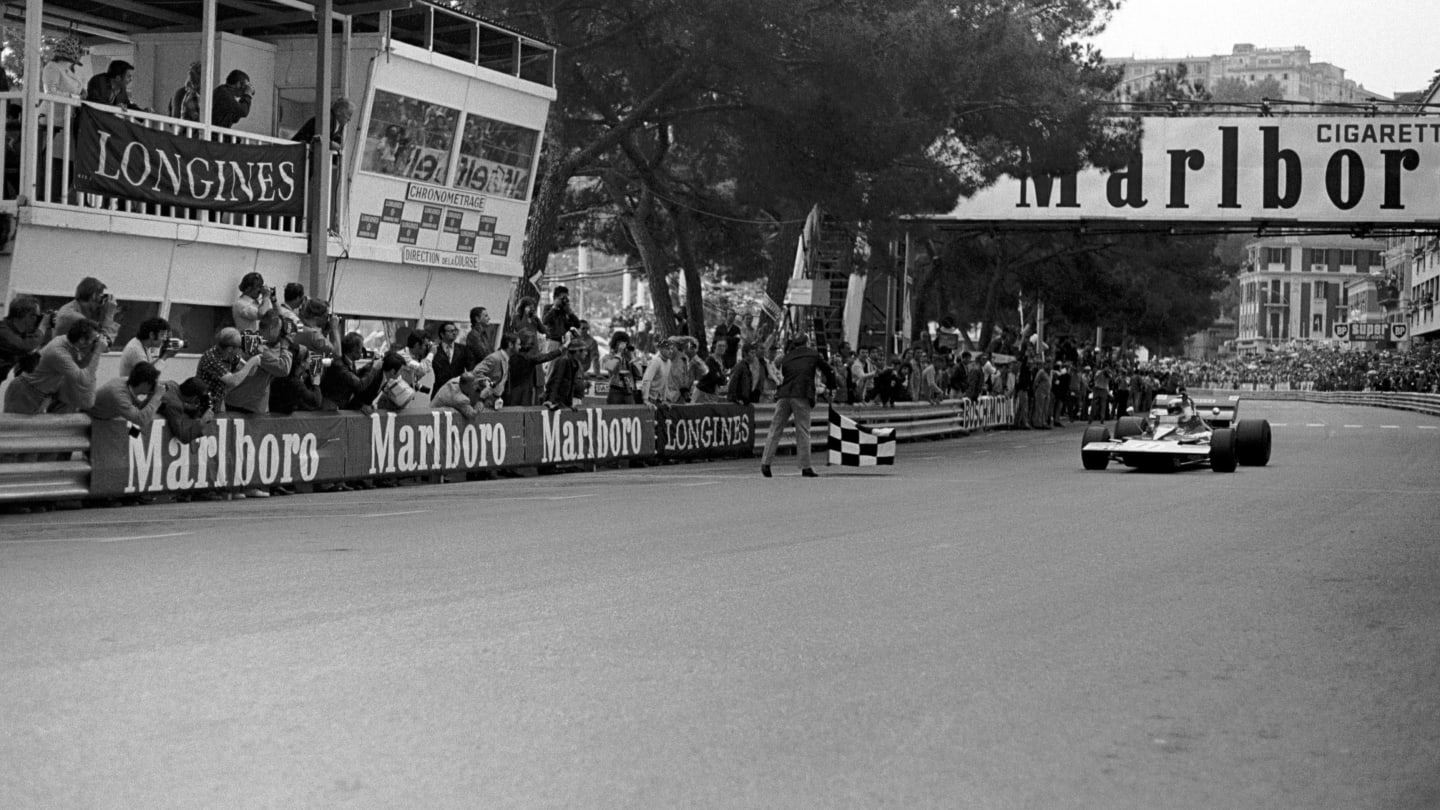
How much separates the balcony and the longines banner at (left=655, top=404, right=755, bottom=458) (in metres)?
5.80

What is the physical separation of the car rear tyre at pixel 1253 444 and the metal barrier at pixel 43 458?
14109 mm

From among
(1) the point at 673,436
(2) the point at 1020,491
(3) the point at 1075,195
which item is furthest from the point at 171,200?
(3) the point at 1075,195

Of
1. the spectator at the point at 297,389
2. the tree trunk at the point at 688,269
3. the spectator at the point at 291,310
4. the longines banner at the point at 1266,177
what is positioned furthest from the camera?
the longines banner at the point at 1266,177

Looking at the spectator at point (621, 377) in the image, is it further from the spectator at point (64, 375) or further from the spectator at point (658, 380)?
the spectator at point (64, 375)

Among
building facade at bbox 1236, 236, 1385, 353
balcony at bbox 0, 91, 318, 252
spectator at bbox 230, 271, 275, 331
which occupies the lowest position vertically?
spectator at bbox 230, 271, 275, 331

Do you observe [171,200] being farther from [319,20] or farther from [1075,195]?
[1075,195]

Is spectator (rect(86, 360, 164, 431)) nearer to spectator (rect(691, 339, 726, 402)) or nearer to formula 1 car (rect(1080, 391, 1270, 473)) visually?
spectator (rect(691, 339, 726, 402))

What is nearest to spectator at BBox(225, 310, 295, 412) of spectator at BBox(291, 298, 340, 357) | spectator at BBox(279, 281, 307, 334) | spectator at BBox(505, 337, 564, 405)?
spectator at BBox(291, 298, 340, 357)

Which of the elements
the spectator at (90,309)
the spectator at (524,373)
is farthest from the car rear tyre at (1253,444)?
the spectator at (90,309)

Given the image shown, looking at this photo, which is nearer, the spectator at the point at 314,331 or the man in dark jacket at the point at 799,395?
the spectator at the point at 314,331

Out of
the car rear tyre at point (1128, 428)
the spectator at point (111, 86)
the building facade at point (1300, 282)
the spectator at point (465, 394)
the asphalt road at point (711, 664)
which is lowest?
the asphalt road at point (711, 664)

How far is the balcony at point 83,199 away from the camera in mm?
17531

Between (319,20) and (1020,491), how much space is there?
9657 millimetres

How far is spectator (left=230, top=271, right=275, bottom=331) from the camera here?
16.9 meters
